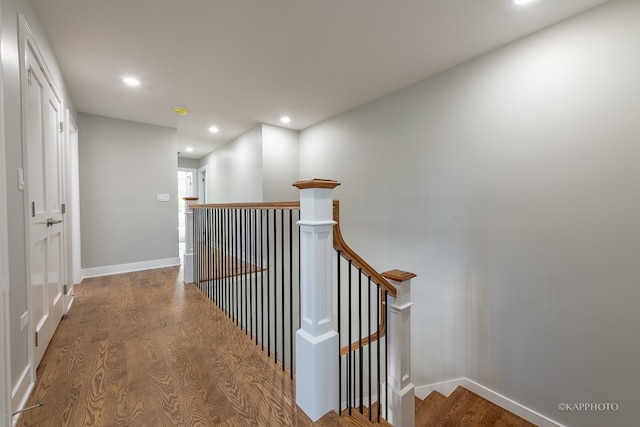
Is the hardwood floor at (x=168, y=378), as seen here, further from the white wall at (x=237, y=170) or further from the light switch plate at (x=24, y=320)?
the white wall at (x=237, y=170)

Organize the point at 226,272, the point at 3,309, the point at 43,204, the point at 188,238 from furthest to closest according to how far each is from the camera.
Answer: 1. the point at 188,238
2. the point at 226,272
3. the point at 43,204
4. the point at 3,309

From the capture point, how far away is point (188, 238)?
11.0 feet

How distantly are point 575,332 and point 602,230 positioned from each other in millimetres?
773

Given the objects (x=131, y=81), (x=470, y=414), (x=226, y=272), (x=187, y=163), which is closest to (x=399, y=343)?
(x=470, y=414)

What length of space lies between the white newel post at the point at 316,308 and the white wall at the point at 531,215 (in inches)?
70.0

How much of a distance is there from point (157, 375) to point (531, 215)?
9.66ft

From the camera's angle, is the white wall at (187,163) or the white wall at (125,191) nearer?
the white wall at (125,191)

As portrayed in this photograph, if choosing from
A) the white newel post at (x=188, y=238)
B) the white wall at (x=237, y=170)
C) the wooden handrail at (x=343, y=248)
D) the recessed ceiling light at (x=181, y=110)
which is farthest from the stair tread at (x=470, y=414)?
the recessed ceiling light at (x=181, y=110)

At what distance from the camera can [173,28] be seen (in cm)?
203

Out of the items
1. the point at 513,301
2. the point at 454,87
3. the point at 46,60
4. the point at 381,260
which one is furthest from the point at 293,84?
the point at 513,301

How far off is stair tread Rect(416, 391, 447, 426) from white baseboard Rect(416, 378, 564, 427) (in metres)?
0.12

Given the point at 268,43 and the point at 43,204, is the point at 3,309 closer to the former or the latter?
the point at 43,204

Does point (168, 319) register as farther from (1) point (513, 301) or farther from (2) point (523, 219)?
(2) point (523, 219)

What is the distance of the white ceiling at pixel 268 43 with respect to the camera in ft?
6.03
